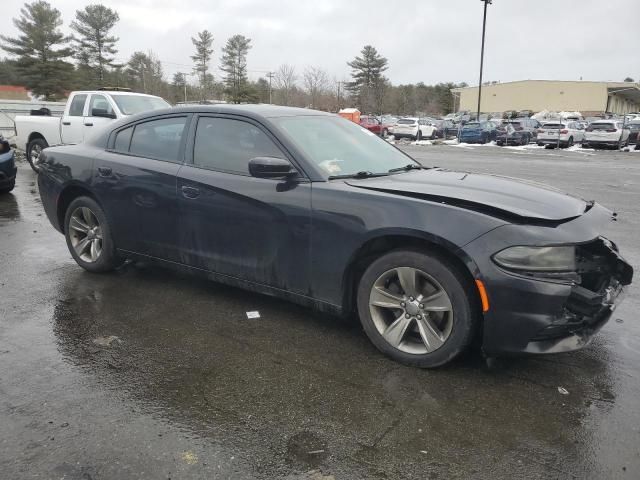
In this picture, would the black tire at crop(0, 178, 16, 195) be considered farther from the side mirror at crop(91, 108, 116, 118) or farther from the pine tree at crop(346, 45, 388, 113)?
the pine tree at crop(346, 45, 388, 113)

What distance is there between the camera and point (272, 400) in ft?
9.81

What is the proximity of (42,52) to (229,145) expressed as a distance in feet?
177

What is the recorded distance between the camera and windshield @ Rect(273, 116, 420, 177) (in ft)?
12.8

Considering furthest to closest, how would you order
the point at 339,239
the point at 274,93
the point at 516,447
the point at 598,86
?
the point at 598,86
the point at 274,93
the point at 339,239
the point at 516,447

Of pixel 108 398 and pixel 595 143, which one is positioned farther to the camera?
pixel 595 143

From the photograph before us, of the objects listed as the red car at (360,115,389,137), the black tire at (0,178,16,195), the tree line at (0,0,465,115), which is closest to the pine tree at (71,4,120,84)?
the tree line at (0,0,465,115)

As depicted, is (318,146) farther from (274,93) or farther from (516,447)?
(274,93)

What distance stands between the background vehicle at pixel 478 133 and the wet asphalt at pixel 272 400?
2957 centimetres

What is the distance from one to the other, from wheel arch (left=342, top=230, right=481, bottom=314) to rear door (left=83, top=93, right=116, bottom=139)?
9561mm

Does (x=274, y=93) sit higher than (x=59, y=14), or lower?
lower

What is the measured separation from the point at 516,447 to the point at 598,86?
322 ft

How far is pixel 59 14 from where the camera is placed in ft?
166

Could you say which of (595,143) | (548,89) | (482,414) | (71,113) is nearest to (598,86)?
(548,89)

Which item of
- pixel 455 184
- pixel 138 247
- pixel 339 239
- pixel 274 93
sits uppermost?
pixel 274 93
